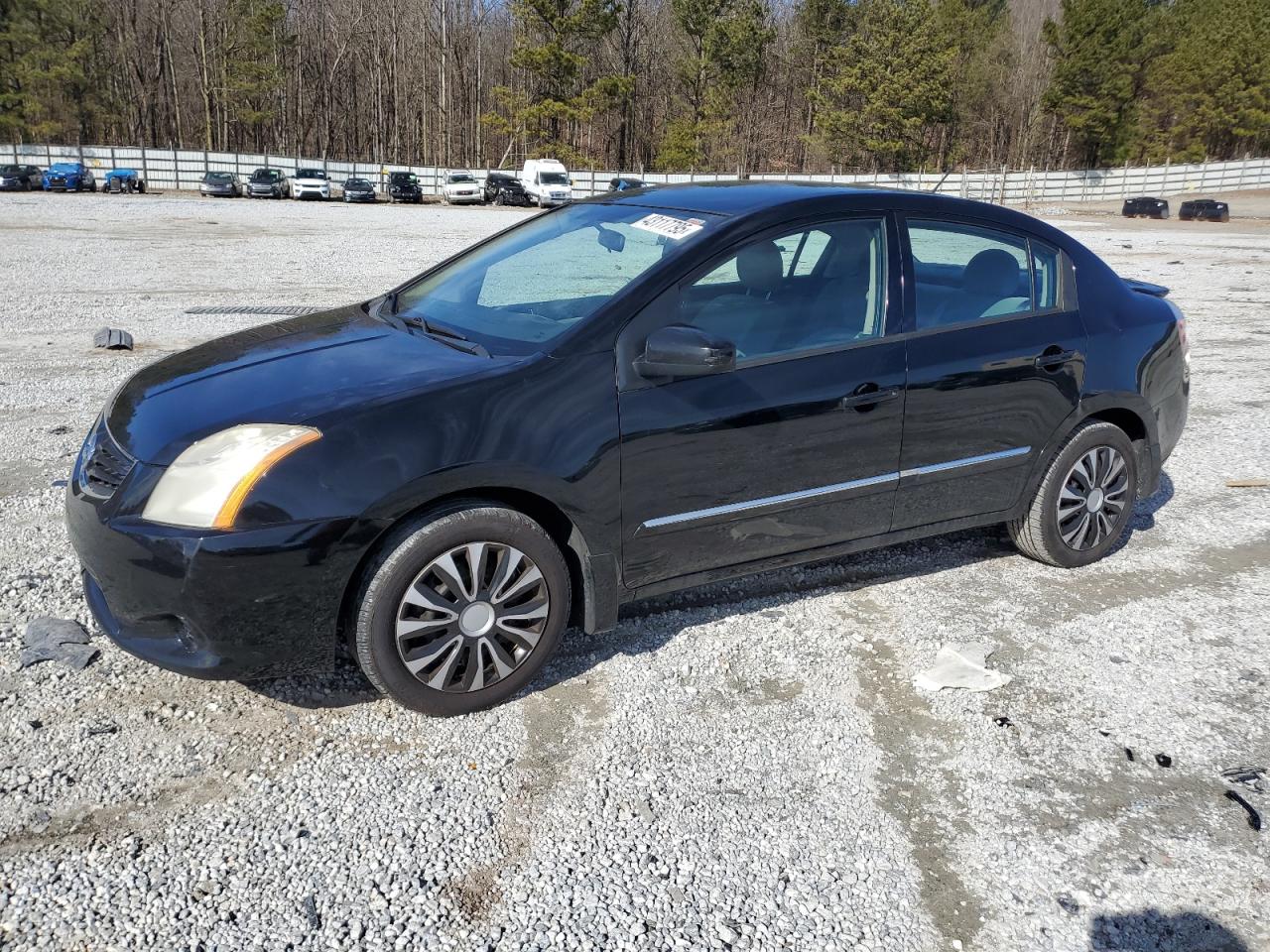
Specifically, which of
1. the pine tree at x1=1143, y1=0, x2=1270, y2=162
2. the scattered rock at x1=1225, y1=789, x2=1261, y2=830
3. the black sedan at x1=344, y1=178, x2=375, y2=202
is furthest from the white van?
the pine tree at x1=1143, y1=0, x2=1270, y2=162

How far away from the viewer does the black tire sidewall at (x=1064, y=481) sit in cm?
465

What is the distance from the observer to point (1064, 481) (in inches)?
184

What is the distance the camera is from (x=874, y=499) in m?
4.15

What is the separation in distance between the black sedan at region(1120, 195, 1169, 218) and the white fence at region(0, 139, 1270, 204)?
6091 mm

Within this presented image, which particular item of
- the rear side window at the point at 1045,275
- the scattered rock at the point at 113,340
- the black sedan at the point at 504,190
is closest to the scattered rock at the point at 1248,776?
the rear side window at the point at 1045,275

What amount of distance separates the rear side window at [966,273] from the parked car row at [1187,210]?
45075mm

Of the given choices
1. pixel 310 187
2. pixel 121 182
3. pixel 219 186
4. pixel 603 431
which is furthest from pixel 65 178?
pixel 603 431

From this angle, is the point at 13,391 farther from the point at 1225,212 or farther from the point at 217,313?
the point at 1225,212

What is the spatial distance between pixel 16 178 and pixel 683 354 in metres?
46.7

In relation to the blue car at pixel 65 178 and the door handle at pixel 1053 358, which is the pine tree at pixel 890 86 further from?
the door handle at pixel 1053 358

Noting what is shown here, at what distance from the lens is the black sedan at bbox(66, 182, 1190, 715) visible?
3123 millimetres

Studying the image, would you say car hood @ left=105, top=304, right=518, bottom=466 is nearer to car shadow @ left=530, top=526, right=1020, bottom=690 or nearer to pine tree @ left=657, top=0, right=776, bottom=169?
car shadow @ left=530, top=526, right=1020, bottom=690

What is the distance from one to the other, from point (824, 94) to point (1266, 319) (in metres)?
63.4

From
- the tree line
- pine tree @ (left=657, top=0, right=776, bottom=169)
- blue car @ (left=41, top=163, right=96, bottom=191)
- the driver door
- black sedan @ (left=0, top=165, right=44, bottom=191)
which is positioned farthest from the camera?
pine tree @ (left=657, top=0, right=776, bottom=169)
